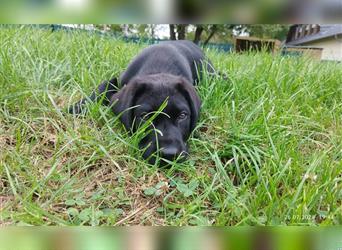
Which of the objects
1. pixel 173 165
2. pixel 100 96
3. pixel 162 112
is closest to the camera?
pixel 173 165

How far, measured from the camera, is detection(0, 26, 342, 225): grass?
1696 millimetres

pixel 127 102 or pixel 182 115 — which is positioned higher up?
pixel 127 102

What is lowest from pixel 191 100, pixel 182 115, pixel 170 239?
pixel 170 239

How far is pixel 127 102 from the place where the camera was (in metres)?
2.65

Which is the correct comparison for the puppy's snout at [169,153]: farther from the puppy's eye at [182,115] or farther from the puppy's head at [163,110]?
the puppy's eye at [182,115]

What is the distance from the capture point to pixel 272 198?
5.68 feet

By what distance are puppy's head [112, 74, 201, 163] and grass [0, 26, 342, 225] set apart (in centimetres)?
11

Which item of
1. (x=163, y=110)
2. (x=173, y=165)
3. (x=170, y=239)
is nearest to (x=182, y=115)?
(x=163, y=110)

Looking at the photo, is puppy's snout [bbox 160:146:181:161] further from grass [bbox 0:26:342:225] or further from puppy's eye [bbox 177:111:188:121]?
puppy's eye [bbox 177:111:188:121]

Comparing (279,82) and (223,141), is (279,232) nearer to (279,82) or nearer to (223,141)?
(223,141)

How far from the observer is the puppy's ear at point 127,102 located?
2.56m

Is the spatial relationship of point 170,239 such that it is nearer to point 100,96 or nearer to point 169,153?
point 169,153

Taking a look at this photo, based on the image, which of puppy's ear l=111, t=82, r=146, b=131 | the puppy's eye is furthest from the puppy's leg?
the puppy's eye

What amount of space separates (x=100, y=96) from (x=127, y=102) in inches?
9.9
